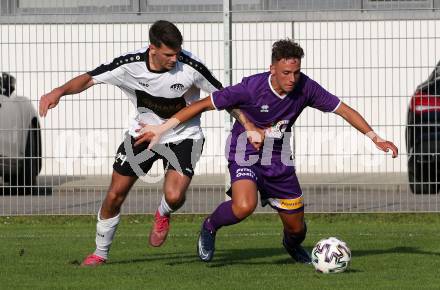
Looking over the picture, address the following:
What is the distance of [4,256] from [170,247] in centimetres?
164

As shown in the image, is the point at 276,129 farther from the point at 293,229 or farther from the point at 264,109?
the point at 293,229

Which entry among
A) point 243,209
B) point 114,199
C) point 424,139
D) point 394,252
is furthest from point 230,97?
point 424,139

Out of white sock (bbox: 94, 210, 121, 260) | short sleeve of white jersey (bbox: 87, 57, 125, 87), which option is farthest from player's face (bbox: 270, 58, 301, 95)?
white sock (bbox: 94, 210, 121, 260)

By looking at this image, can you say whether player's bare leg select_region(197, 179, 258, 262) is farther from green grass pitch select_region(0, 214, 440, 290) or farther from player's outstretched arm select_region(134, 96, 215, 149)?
player's outstretched arm select_region(134, 96, 215, 149)

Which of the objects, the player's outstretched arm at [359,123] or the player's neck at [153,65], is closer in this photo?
the player's outstretched arm at [359,123]

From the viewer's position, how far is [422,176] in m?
14.8

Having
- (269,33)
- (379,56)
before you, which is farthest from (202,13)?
(379,56)

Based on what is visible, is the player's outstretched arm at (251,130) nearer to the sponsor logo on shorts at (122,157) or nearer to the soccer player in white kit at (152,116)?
the soccer player in white kit at (152,116)

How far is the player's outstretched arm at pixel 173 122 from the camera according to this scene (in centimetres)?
1005

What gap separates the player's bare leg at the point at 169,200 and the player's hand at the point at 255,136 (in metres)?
0.77

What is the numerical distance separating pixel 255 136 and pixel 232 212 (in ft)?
2.26

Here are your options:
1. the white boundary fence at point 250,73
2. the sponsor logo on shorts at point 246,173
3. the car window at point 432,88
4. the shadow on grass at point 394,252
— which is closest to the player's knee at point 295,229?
the sponsor logo on shorts at point 246,173

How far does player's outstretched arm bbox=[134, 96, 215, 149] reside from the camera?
33.0 ft

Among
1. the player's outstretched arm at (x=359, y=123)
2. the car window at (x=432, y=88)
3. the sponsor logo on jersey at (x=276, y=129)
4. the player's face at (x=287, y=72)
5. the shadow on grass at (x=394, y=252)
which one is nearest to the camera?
the player's face at (x=287, y=72)
